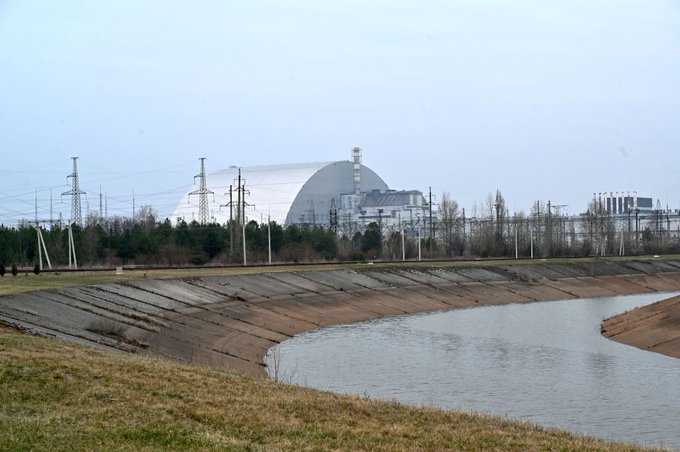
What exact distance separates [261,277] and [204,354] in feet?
78.9

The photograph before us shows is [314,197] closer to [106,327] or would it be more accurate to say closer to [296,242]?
[296,242]

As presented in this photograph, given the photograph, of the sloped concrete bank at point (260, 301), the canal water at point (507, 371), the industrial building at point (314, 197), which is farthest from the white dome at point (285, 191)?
the canal water at point (507, 371)

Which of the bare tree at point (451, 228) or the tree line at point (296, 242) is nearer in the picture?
the tree line at point (296, 242)

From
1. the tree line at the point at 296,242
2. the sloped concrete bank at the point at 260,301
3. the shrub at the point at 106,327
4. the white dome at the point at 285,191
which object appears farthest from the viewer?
the white dome at the point at 285,191

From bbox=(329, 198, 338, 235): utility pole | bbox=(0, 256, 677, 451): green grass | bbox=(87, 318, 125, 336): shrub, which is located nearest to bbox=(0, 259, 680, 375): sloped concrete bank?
bbox=(87, 318, 125, 336): shrub

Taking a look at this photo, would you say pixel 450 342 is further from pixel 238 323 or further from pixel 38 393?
pixel 38 393

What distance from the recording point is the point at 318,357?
34.1 meters

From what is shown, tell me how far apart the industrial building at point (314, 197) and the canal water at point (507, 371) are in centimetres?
9720

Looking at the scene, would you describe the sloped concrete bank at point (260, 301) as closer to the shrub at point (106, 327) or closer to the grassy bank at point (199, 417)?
the shrub at point (106, 327)

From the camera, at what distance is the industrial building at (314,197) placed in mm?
146375

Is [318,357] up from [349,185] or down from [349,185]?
down

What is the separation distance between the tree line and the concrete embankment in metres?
29.0

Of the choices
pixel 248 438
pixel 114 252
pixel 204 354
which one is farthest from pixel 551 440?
pixel 114 252

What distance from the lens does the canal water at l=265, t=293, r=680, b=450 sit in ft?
73.5
